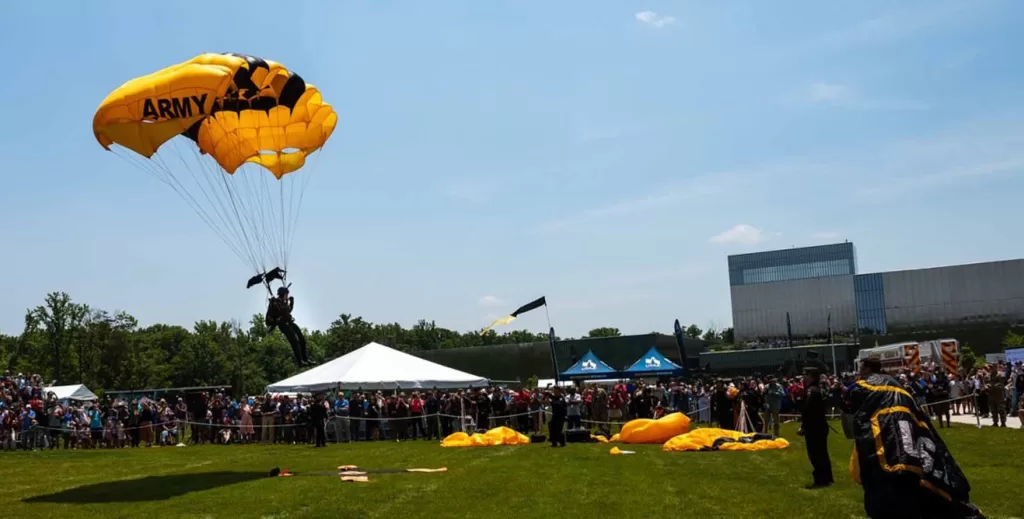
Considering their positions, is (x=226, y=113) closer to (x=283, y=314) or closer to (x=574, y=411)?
(x=283, y=314)

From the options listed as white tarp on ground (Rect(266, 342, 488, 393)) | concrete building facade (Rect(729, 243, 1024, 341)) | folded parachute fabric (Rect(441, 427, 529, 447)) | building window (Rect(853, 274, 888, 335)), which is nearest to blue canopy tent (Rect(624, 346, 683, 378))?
white tarp on ground (Rect(266, 342, 488, 393))

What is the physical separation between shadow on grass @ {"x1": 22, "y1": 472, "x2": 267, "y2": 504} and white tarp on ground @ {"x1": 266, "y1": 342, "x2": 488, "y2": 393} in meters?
11.5

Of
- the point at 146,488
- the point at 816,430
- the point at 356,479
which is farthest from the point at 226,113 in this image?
the point at 816,430

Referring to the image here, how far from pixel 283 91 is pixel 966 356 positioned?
1743 inches

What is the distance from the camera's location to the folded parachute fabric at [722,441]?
1725 centimetres

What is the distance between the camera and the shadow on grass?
12.3m

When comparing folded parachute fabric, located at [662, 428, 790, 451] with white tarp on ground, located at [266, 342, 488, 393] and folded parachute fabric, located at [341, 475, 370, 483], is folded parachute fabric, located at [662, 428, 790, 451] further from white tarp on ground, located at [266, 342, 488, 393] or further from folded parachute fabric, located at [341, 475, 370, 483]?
white tarp on ground, located at [266, 342, 488, 393]

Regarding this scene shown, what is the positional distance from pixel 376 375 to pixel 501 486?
15708 millimetres

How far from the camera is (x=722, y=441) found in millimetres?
17375

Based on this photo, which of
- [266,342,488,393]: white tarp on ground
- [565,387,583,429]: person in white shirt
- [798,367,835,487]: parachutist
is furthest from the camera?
[266,342,488,393]: white tarp on ground

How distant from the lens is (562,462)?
1560 centimetres


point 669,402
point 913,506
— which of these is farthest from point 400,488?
point 669,402

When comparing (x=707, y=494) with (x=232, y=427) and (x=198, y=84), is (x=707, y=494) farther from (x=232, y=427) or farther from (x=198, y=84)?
(x=232, y=427)

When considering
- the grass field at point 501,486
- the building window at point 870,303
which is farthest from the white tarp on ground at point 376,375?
the building window at point 870,303
